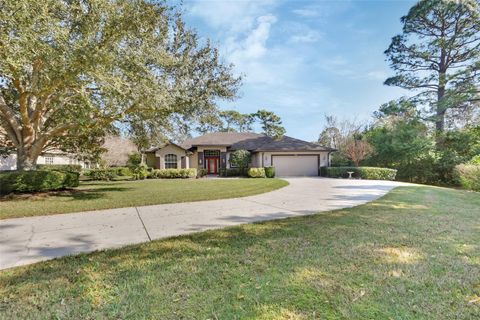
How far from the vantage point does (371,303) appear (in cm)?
246

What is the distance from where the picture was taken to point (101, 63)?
6.50 metres

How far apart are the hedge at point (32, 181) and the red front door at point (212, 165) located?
1411 cm

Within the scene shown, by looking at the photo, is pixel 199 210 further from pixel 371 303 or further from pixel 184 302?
pixel 371 303

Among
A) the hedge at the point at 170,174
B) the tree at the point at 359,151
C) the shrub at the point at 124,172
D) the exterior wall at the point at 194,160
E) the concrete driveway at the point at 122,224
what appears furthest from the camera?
the exterior wall at the point at 194,160

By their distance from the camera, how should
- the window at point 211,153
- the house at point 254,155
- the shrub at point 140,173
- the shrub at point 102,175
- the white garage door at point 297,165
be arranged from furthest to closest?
the window at point 211,153 < the white garage door at point 297,165 < the house at point 254,155 < the shrub at point 102,175 < the shrub at point 140,173

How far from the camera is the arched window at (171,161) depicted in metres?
22.6

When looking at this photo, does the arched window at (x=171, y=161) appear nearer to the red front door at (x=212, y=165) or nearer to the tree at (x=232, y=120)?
the red front door at (x=212, y=165)

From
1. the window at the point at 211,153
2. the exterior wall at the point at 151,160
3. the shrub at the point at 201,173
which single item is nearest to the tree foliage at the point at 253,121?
the window at the point at 211,153

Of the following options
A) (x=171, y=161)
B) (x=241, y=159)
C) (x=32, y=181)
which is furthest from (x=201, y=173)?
(x=32, y=181)

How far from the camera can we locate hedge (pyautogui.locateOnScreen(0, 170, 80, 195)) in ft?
31.5

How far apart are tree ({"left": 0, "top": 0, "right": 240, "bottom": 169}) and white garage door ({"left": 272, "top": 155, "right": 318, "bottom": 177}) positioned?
45.9ft

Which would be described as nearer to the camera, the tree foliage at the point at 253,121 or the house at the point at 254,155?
the house at the point at 254,155

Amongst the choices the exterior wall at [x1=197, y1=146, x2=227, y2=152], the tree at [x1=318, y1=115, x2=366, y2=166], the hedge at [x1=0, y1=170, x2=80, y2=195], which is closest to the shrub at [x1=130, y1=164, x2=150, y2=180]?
the exterior wall at [x1=197, y1=146, x2=227, y2=152]

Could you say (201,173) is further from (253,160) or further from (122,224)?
(122,224)
